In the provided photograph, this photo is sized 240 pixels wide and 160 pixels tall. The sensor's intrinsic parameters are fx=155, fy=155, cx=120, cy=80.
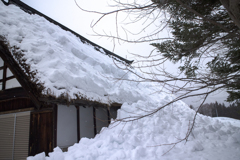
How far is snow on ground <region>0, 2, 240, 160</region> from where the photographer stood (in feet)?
11.0

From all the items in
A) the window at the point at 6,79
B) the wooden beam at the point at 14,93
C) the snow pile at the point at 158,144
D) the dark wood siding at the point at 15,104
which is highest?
the window at the point at 6,79

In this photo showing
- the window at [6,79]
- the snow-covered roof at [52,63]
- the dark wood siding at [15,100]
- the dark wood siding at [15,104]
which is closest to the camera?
the snow-covered roof at [52,63]

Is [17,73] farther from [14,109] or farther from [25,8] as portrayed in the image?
[25,8]

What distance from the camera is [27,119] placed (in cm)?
504

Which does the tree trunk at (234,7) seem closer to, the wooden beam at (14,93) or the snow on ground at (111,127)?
the snow on ground at (111,127)

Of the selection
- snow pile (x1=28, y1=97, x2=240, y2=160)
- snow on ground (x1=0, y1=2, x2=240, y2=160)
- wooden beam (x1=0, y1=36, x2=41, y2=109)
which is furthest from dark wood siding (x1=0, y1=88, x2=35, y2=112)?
snow pile (x1=28, y1=97, x2=240, y2=160)

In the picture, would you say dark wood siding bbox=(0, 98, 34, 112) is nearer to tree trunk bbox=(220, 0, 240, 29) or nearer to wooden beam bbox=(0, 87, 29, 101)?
wooden beam bbox=(0, 87, 29, 101)

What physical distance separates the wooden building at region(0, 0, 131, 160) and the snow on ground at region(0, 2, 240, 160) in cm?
47

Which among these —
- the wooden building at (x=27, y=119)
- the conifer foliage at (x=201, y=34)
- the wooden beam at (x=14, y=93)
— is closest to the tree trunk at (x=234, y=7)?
the conifer foliage at (x=201, y=34)

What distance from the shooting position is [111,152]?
3486 mm

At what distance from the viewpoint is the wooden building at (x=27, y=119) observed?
14.2 feet

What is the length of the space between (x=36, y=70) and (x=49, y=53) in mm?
931

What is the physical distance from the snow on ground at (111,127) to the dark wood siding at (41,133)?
107cm

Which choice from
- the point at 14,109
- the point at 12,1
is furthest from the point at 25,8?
the point at 14,109
